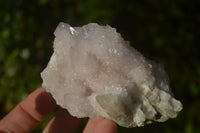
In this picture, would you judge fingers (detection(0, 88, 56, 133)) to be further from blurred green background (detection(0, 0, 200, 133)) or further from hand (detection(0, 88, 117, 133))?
blurred green background (detection(0, 0, 200, 133))

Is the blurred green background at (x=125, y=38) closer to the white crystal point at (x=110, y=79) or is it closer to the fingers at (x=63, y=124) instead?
the fingers at (x=63, y=124)

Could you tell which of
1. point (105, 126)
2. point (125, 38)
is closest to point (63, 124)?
point (105, 126)

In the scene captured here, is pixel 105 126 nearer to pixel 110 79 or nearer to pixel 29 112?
pixel 110 79

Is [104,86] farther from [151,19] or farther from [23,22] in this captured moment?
[23,22]

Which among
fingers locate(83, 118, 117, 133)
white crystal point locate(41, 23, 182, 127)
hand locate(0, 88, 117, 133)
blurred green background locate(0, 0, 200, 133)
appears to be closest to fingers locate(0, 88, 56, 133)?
hand locate(0, 88, 117, 133)

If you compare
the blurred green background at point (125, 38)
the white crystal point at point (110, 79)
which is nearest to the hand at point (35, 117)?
the white crystal point at point (110, 79)

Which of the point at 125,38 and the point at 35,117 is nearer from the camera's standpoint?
the point at 35,117
